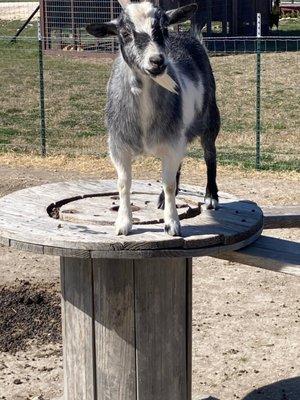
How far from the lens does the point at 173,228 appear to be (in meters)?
3.42

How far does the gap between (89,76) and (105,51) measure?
3053 mm

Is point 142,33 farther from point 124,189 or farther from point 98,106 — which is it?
point 98,106

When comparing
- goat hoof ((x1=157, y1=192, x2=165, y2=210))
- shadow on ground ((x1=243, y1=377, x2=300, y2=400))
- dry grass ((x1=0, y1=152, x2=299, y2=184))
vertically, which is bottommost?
shadow on ground ((x1=243, y1=377, x2=300, y2=400))

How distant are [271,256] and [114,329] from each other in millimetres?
734

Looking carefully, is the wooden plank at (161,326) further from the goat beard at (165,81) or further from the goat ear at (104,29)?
the goat ear at (104,29)

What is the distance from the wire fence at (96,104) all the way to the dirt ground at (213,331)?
12.0 feet

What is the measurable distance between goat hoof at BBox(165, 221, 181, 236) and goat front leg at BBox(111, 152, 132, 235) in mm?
154

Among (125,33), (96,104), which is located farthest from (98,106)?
(125,33)

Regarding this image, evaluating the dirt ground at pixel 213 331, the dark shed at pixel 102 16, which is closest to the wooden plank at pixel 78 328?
the dirt ground at pixel 213 331

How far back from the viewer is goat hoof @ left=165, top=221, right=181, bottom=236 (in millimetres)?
3412

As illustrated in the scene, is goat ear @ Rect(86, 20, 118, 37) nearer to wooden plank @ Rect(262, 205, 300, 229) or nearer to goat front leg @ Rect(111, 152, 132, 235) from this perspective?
goat front leg @ Rect(111, 152, 132, 235)

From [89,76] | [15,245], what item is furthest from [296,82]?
[15,245]

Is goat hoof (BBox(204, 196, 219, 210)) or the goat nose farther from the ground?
the goat nose

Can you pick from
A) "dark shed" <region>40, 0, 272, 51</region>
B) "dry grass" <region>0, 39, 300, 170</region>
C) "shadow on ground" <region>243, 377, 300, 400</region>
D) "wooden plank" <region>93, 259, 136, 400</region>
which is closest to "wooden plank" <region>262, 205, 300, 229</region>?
"shadow on ground" <region>243, 377, 300, 400</region>
